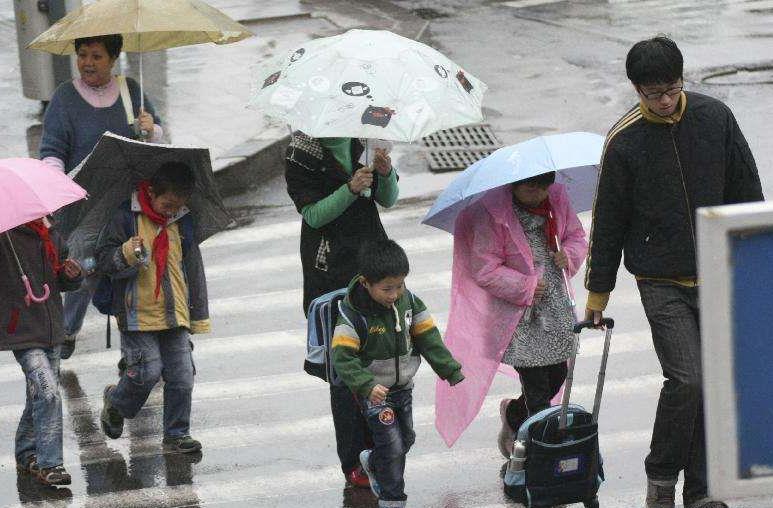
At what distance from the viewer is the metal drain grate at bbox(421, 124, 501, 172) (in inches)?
501

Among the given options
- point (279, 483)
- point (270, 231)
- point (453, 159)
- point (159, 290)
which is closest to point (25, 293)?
point (159, 290)

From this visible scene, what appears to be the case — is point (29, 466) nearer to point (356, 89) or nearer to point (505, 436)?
point (505, 436)

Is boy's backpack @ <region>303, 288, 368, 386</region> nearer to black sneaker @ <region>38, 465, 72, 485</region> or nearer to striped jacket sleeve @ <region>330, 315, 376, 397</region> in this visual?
striped jacket sleeve @ <region>330, 315, 376, 397</region>

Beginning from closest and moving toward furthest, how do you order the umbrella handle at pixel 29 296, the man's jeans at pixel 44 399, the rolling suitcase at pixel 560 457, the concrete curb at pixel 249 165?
1. the rolling suitcase at pixel 560 457
2. the umbrella handle at pixel 29 296
3. the man's jeans at pixel 44 399
4. the concrete curb at pixel 249 165

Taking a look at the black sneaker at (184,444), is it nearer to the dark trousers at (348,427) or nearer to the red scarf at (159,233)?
the red scarf at (159,233)

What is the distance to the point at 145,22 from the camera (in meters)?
7.12

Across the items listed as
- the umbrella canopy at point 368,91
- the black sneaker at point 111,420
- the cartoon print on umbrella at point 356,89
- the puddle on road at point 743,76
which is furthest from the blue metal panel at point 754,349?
the puddle on road at point 743,76

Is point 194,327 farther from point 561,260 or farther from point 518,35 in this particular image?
point 518,35

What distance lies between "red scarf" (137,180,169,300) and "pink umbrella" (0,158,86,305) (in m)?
0.48

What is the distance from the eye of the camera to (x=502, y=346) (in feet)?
21.3

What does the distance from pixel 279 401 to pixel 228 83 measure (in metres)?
8.34

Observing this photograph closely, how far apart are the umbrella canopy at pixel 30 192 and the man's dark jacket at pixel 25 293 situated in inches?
13.3

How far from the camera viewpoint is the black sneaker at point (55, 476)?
22.1ft

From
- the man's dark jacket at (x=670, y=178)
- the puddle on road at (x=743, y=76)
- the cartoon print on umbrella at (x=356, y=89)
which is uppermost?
the cartoon print on umbrella at (x=356, y=89)
